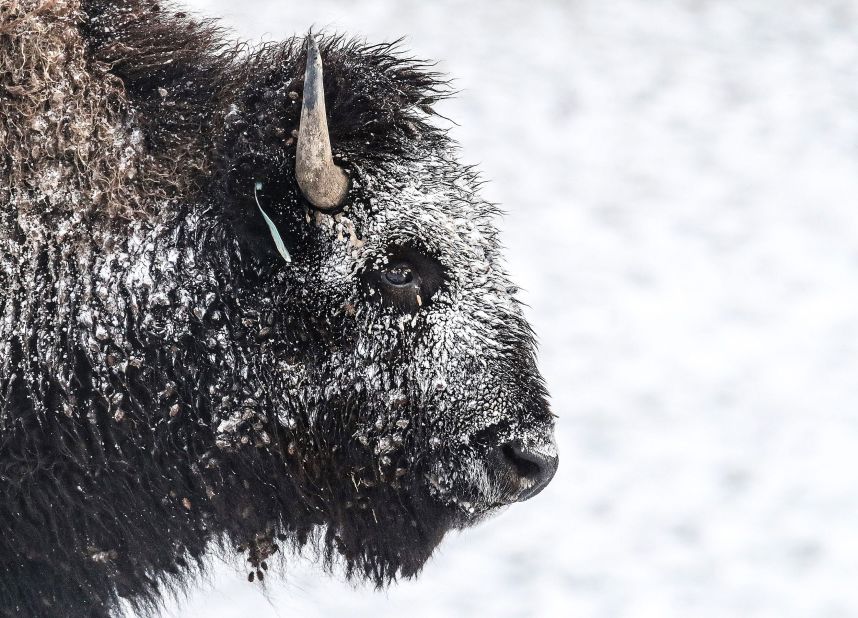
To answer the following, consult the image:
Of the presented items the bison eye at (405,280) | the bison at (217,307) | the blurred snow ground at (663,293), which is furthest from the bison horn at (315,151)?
the blurred snow ground at (663,293)

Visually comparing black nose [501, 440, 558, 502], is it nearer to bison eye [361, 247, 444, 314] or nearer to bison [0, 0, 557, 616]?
bison [0, 0, 557, 616]

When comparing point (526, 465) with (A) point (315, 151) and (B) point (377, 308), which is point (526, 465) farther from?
(A) point (315, 151)

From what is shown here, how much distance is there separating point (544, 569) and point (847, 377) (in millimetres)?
2266

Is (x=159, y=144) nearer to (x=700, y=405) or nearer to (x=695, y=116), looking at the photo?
(x=700, y=405)

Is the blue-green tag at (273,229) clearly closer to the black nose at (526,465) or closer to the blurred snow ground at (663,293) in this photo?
the black nose at (526,465)

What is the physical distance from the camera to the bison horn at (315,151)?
269 centimetres

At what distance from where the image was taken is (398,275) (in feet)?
9.53

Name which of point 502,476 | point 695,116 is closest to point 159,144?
point 502,476

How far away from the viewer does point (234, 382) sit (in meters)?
2.91

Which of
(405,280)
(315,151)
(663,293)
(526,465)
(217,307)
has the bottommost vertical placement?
Answer: (526,465)

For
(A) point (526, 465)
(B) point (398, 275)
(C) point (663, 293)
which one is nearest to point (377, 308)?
(B) point (398, 275)

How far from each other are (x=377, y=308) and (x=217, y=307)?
45 cm

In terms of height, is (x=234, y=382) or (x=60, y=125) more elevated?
(x=60, y=125)

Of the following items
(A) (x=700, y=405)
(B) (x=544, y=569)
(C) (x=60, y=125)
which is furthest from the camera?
(A) (x=700, y=405)
